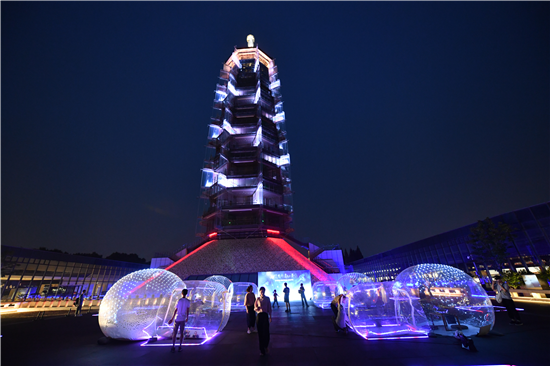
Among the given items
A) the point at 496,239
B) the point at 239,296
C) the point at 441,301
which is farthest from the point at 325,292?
the point at 496,239

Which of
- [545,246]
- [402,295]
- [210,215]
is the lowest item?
[402,295]

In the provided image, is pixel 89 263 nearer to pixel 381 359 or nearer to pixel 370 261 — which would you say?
pixel 381 359

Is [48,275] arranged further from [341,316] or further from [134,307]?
[341,316]

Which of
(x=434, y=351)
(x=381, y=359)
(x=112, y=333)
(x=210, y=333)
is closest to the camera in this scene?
(x=381, y=359)

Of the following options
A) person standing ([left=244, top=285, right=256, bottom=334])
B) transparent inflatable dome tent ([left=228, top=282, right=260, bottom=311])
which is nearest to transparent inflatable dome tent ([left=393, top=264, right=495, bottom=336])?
person standing ([left=244, top=285, right=256, bottom=334])

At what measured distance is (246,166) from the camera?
43.2m

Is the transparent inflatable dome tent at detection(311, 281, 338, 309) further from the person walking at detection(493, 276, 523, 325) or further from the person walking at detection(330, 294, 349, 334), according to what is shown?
the person walking at detection(493, 276, 523, 325)

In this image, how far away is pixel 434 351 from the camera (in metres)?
6.13

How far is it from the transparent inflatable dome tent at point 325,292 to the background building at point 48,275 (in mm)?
26249

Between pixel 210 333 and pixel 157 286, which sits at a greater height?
pixel 157 286

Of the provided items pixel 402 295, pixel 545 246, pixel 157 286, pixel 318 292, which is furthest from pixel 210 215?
pixel 545 246

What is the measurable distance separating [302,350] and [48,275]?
125ft

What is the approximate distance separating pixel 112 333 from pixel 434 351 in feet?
33.3

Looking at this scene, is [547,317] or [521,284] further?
[521,284]
